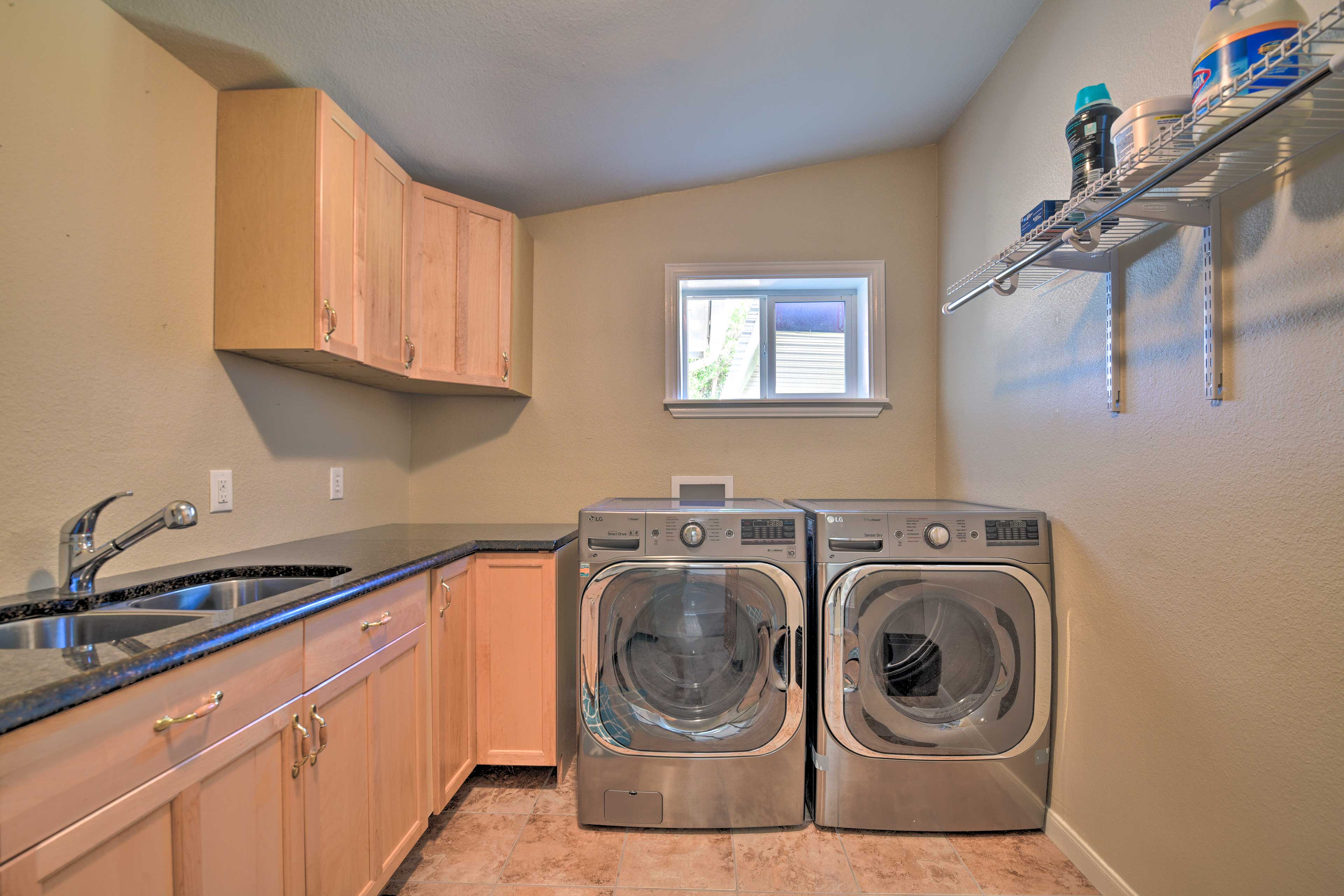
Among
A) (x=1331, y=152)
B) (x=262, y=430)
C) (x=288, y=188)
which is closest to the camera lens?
(x=1331, y=152)

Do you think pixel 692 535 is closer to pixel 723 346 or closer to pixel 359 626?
pixel 359 626

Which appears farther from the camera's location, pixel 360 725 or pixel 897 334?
pixel 897 334

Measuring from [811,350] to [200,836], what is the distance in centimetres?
264

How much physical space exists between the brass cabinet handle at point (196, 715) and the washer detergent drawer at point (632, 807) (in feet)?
4.16

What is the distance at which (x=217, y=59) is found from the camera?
5.25 feet

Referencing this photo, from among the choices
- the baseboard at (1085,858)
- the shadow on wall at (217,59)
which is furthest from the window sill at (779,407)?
the shadow on wall at (217,59)

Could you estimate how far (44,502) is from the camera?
130 centimetres

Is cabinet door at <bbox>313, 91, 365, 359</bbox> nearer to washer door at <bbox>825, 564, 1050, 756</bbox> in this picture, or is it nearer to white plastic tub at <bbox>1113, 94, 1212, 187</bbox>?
washer door at <bbox>825, 564, 1050, 756</bbox>

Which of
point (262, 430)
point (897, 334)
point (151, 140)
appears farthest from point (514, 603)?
point (897, 334)

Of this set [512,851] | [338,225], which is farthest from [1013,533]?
[338,225]

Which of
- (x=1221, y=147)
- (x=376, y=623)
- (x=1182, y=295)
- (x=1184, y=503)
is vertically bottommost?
(x=376, y=623)

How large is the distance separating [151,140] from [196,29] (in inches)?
11.4

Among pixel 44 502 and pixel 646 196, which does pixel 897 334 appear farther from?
pixel 44 502

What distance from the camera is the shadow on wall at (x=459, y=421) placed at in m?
2.84
